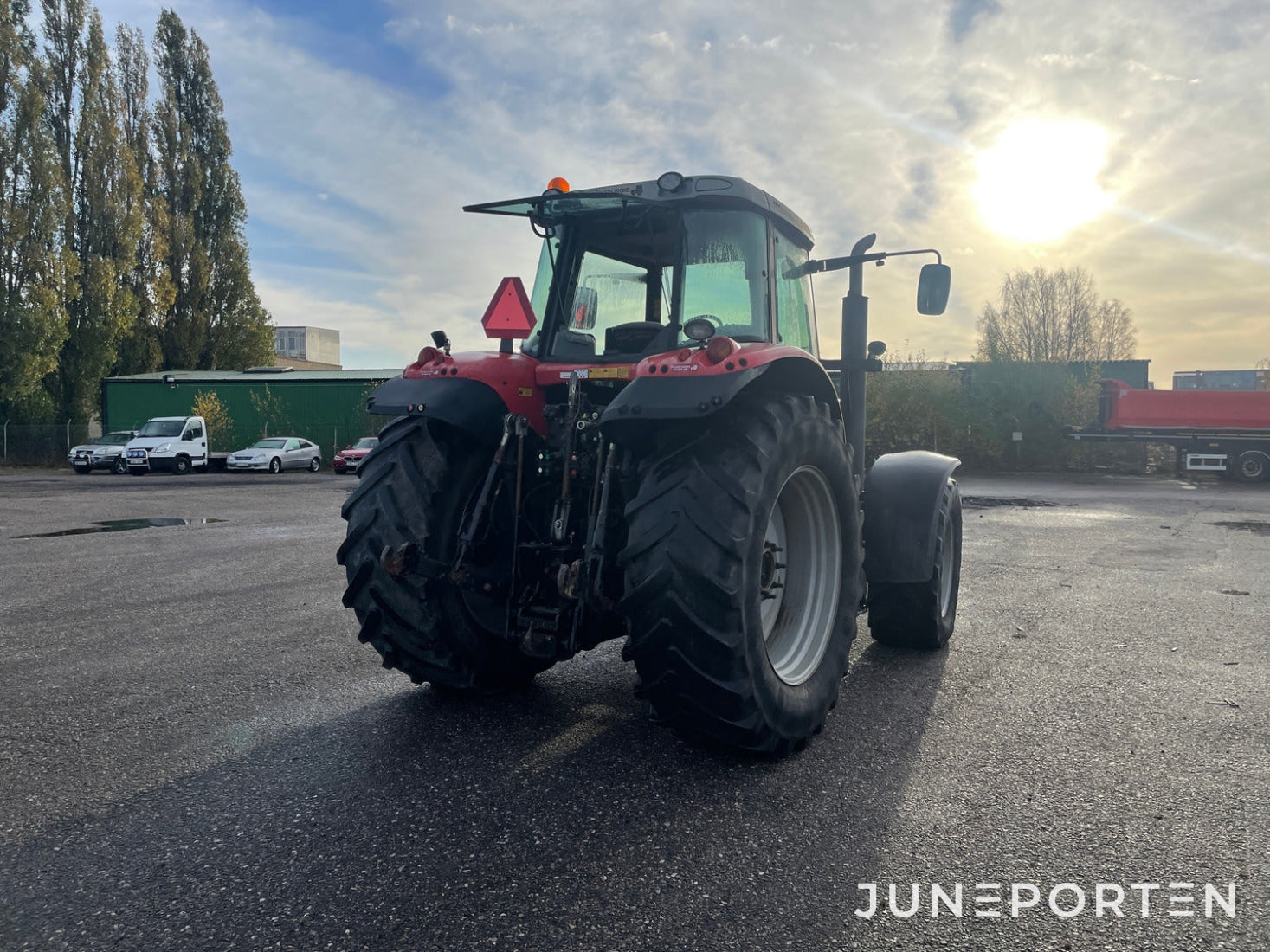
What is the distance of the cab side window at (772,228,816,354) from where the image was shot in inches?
175

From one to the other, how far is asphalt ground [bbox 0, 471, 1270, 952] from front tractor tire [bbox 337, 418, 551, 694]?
0.31m

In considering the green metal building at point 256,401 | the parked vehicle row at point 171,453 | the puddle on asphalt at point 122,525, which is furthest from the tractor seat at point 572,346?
the green metal building at point 256,401

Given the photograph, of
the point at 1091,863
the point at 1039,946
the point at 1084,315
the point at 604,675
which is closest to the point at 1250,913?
the point at 1091,863

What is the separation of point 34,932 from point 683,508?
2.17 metres

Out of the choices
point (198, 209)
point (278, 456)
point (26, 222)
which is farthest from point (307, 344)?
point (278, 456)

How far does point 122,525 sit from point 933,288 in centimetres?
1174

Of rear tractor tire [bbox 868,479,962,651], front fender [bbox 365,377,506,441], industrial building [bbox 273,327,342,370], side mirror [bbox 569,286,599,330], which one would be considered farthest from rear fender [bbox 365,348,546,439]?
industrial building [bbox 273,327,342,370]

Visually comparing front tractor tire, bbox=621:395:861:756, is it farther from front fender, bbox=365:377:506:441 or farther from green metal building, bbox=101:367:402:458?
green metal building, bbox=101:367:402:458

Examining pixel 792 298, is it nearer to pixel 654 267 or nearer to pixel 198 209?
pixel 654 267

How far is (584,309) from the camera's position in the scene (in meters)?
4.47

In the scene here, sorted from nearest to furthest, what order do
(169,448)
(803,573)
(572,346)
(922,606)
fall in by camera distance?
(803,573)
(572,346)
(922,606)
(169,448)

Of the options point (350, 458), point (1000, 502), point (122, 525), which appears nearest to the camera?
point (122, 525)

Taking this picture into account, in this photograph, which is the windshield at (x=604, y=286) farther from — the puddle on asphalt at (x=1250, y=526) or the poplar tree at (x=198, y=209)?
the poplar tree at (x=198, y=209)

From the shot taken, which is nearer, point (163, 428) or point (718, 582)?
point (718, 582)
